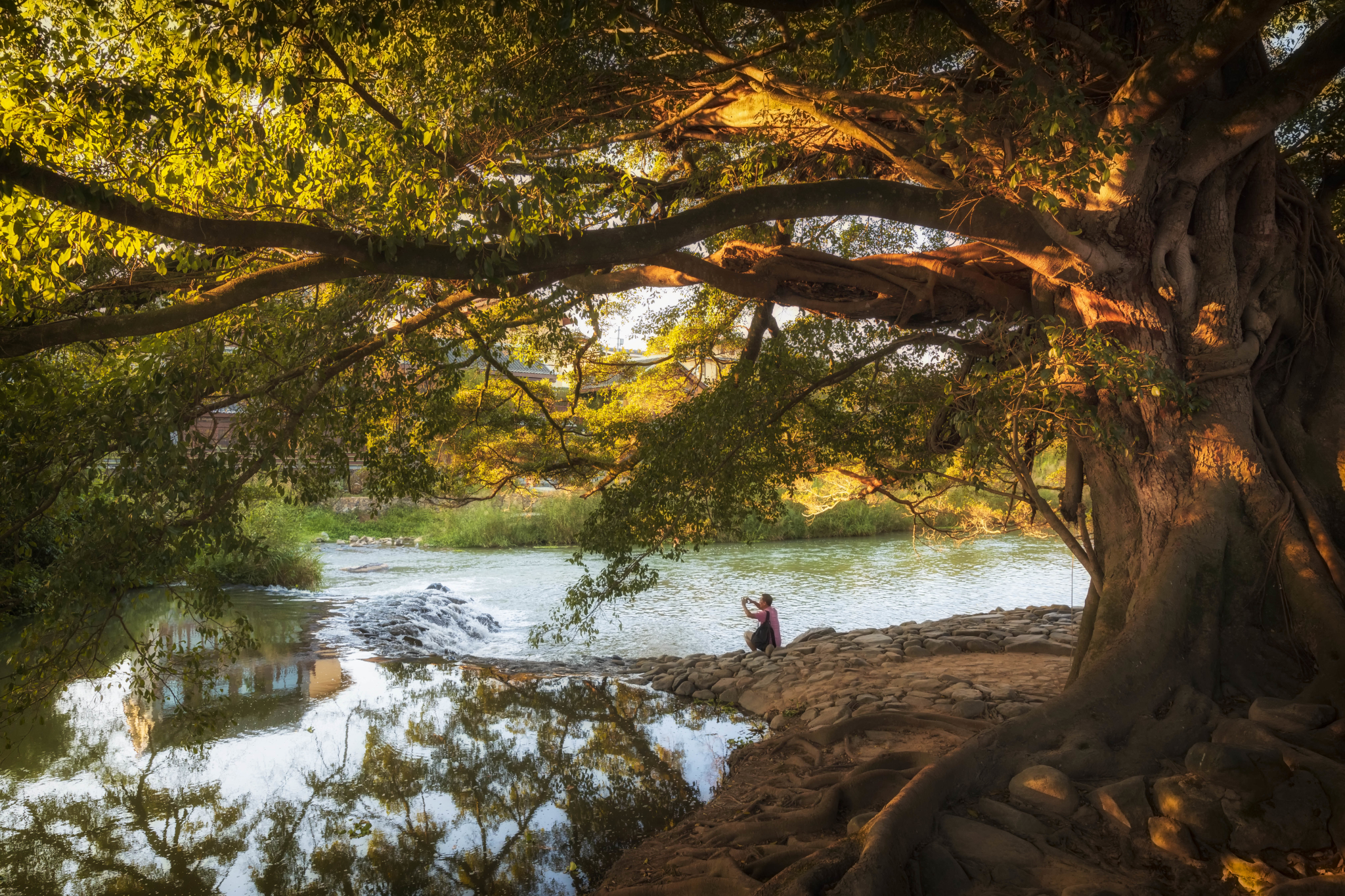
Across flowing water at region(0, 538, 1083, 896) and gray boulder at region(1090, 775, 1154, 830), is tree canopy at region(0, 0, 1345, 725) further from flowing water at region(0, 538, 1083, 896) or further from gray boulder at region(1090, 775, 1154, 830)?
gray boulder at region(1090, 775, 1154, 830)

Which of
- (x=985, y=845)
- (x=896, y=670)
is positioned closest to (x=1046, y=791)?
(x=985, y=845)

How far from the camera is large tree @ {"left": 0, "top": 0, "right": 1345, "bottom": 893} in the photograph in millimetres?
3904

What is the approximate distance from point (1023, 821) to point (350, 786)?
16.1 feet

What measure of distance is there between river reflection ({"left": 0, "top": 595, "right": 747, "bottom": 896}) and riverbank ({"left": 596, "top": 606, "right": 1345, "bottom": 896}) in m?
0.73

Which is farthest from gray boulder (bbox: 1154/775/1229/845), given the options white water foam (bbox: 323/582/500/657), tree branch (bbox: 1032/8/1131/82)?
white water foam (bbox: 323/582/500/657)

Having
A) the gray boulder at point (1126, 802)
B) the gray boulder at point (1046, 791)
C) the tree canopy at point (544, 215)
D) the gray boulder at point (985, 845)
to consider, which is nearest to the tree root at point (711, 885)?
the gray boulder at point (985, 845)

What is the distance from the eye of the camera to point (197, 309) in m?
3.91

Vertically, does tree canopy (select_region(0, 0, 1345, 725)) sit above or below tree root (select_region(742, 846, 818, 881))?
above

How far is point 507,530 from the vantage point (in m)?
23.7

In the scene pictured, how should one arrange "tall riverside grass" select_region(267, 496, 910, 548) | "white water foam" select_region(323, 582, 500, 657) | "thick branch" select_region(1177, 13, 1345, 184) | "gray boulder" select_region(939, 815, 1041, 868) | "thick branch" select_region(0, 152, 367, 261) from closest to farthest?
1. "thick branch" select_region(0, 152, 367, 261)
2. "gray boulder" select_region(939, 815, 1041, 868)
3. "thick branch" select_region(1177, 13, 1345, 184)
4. "white water foam" select_region(323, 582, 500, 657)
5. "tall riverside grass" select_region(267, 496, 910, 548)

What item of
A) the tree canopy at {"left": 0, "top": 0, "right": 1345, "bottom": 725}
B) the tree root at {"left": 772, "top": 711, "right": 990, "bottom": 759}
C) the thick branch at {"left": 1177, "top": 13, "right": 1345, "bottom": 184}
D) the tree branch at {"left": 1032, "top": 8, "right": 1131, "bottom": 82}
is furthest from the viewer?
the tree root at {"left": 772, "top": 711, "right": 990, "bottom": 759}

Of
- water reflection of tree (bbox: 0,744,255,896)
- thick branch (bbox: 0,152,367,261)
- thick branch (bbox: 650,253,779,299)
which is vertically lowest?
water reflection of tree (bbox: 0,744,255,896)

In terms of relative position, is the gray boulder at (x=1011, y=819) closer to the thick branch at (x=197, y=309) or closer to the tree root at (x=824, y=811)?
the tree root at (x=824, y=811)

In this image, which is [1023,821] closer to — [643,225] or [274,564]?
[643,225]
